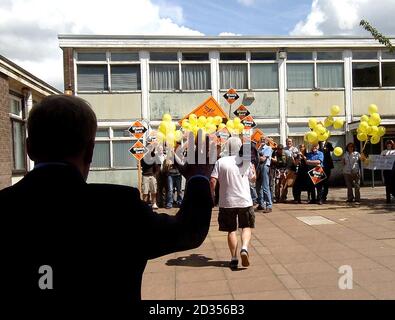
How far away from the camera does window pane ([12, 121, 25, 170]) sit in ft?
44.2

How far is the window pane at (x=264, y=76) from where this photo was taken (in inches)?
789

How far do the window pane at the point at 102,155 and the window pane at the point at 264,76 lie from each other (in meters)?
7.05

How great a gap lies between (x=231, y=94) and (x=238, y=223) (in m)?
6.86

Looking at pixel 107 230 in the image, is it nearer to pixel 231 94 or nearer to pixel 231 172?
pixel 231 172

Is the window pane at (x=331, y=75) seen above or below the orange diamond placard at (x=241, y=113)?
above

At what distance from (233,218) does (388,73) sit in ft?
56.3

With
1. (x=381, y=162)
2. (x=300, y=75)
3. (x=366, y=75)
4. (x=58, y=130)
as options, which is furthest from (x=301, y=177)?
(x=58, y=130)

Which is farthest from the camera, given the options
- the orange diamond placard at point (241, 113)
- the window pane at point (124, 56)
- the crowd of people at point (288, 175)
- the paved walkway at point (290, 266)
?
the window pane at point (124, 56)

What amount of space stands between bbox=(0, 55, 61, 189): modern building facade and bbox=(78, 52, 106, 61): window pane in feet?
14.3

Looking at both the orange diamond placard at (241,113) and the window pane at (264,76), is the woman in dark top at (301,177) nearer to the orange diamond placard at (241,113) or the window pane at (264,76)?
the orange diamond placard at (241,113)

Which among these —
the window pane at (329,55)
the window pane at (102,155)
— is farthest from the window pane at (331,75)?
the window pane at (102,155)
